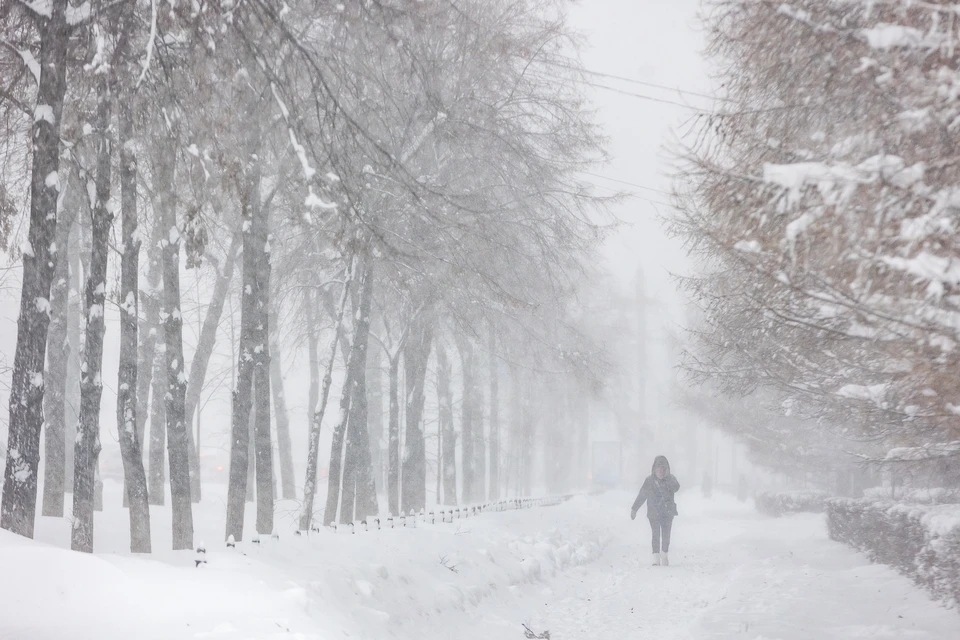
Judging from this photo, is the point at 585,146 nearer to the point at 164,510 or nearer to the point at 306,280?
the point at 306,280

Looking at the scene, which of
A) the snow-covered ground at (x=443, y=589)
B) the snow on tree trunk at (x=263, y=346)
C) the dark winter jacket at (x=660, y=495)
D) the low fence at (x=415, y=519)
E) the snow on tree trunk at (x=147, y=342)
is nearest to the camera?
the snow-covered ground at (x=443, y=589)

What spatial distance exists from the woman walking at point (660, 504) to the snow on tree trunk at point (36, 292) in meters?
9.93

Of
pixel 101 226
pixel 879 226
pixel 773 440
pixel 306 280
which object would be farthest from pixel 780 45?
pixel 773 440

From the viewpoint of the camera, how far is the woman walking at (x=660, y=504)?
45.6 feet

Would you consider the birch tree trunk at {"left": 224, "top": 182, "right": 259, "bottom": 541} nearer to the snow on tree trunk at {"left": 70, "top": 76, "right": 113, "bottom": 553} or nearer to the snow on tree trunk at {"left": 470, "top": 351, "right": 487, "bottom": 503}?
the snow on tree trunk at {"left": 70, "top": 76, "right": 113, "bottom": 553}

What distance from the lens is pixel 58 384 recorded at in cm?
1148

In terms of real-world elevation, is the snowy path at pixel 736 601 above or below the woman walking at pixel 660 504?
below

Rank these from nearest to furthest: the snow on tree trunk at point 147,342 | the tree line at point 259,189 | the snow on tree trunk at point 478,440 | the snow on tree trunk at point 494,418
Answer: the tree line at point 259,189 → the snow on tree trunk at point 147,342 → the snow on tree trunk at point 478,440 → the snow on tree trunk at point 494,418

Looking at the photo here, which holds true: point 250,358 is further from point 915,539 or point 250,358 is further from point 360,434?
point 915,539

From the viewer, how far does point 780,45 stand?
596 cm

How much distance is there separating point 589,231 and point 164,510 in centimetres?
1002

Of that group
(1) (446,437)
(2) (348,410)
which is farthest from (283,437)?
(2) (348,410)

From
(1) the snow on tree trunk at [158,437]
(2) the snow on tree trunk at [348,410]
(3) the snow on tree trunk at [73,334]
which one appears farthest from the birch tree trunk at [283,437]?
(2) the snow on tree trunk at [348,410]

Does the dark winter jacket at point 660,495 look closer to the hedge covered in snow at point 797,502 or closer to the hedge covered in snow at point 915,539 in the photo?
the hedge covered in snow at point 915,539
